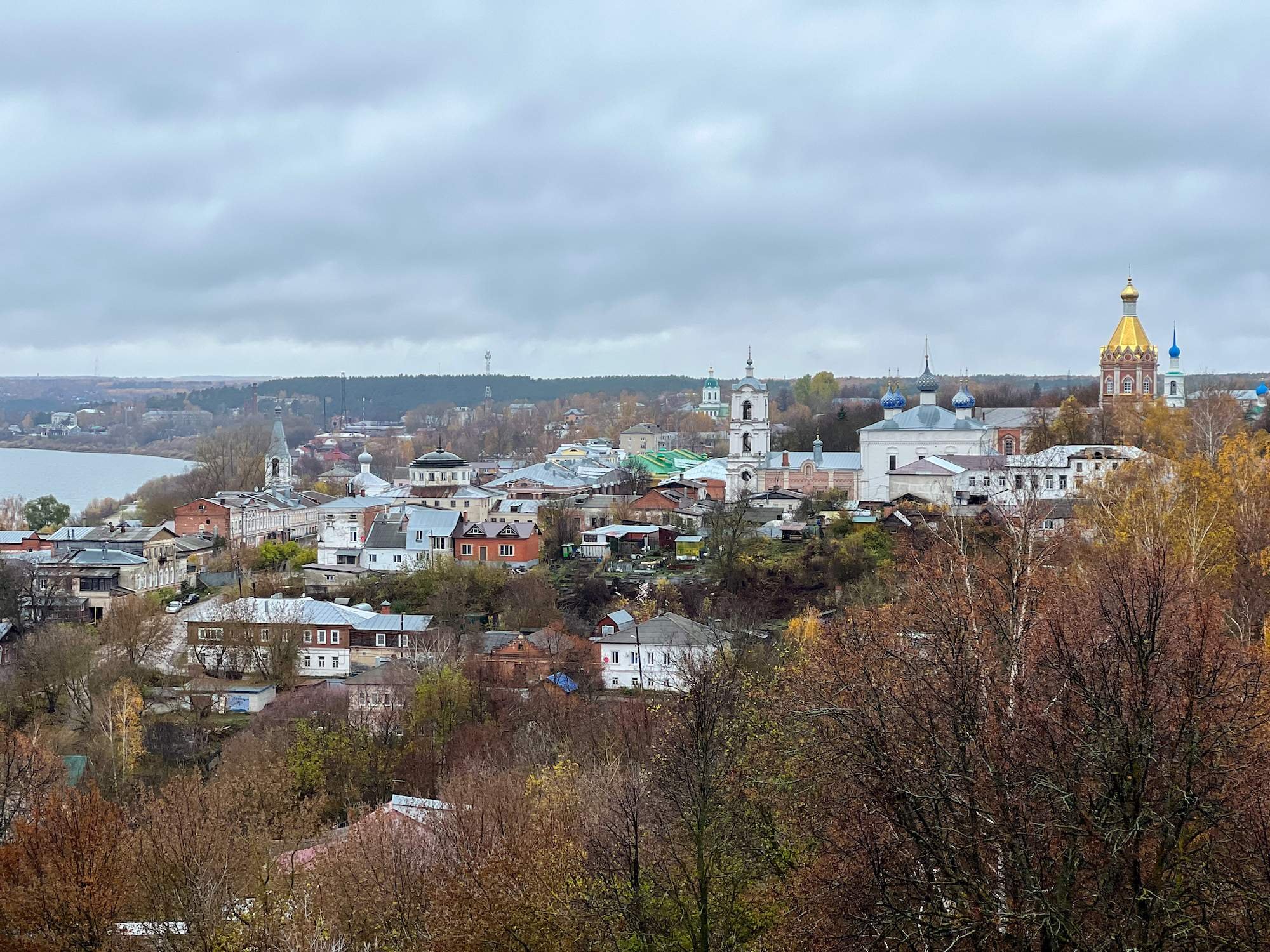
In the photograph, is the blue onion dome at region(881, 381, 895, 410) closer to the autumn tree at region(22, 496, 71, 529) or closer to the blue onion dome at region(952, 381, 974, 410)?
the blue onion dome at region(952, 381, 974, 410)

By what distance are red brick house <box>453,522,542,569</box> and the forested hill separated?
124210mm

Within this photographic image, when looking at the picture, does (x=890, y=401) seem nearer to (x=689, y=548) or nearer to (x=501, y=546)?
(x=689, y=548)

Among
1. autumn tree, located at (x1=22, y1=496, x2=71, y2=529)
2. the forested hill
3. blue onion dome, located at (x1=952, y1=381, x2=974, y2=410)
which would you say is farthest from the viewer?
the forested hill

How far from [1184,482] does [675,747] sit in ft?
51.7

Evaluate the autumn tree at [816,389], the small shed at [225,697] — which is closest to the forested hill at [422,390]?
the autumn tree at [816,389]

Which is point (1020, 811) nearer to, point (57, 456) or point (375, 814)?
point (375, 814)

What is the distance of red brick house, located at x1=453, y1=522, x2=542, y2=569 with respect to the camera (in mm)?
35312

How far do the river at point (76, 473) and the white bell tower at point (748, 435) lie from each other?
32.8 meters

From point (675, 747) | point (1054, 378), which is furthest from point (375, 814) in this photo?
point (1054, 378)

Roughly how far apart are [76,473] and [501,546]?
76603mm

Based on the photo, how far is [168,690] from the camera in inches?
952

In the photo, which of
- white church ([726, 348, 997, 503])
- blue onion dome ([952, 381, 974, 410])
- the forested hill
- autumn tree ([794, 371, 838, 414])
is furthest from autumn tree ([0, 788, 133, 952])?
the forested hill

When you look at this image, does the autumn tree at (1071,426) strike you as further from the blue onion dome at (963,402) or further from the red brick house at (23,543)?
the red brick house at (23,543)

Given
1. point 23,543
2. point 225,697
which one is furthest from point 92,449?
point 225,697
